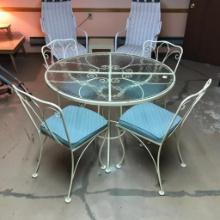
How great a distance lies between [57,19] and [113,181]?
2406 mm

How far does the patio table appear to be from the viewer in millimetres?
1688

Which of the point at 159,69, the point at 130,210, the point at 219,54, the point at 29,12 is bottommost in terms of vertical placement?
the point at 130,210

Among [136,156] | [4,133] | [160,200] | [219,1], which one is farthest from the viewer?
[219,1]

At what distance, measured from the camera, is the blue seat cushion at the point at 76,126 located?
5.26 ft

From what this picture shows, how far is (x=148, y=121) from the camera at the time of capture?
1763mm

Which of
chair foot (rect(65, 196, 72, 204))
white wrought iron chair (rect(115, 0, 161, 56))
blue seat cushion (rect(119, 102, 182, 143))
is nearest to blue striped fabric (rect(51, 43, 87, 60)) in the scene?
white wrought iron chair (rect(115, 0, 161, 56))

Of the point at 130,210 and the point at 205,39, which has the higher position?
the point at 205,39

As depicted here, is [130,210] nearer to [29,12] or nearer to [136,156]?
[136,156]

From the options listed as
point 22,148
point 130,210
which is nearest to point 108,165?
point 130,210

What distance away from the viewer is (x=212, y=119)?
253 centimetres

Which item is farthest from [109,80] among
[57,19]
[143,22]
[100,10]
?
[100,10]

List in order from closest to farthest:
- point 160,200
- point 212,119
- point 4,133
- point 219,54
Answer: point 160,200, point 4,133, point 212,119, point 219,54

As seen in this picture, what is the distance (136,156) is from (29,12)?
110 inches

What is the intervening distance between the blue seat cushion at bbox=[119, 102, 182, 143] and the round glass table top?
17 cm
